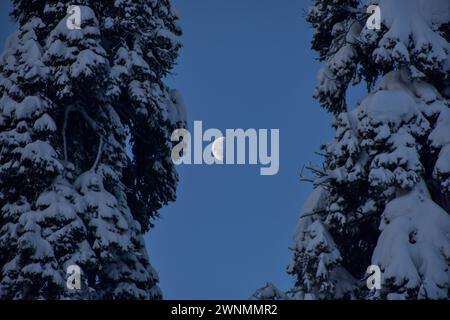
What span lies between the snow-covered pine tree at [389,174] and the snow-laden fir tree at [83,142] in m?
3.74

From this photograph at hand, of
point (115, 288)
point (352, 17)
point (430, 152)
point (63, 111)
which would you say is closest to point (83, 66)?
point (63, 111)

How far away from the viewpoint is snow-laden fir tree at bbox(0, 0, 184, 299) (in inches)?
648

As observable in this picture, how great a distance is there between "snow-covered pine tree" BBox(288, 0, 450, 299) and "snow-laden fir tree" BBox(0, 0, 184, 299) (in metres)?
3.74

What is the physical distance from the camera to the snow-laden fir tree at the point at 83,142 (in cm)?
1645

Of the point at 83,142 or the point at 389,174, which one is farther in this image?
the point at 83,142

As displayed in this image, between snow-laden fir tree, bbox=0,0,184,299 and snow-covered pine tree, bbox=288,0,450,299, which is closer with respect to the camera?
snow-covered pine tree, bbox=288,0,450,299

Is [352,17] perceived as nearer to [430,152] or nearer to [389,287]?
Result: [430,152]

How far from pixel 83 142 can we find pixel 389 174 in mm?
6966

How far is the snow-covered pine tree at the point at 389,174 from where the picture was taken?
15023 millimetres

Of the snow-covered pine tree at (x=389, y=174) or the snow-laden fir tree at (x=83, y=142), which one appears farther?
the snow-laden fir tree at (x=83, y=142)

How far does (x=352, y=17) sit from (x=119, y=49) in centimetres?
507

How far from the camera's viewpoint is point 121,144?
19.5m

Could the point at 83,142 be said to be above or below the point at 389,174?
above

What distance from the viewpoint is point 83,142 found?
19156mm
